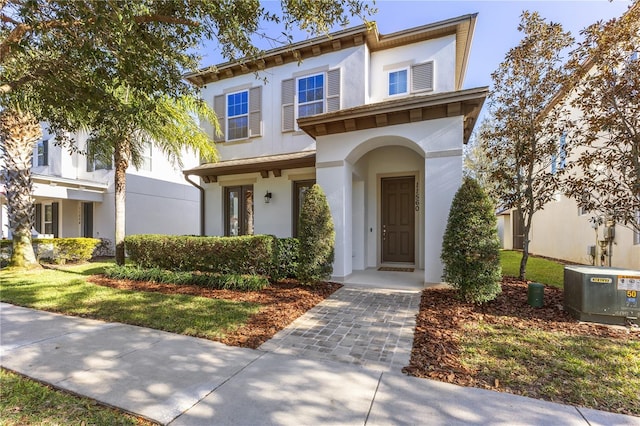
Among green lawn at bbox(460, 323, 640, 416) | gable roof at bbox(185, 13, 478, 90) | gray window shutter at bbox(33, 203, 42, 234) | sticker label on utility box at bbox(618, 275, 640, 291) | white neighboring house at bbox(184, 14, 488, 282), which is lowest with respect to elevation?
green lawn at bbox(460, 323, 640, 416)

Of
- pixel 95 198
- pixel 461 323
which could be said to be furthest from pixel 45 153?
pixel 461 323

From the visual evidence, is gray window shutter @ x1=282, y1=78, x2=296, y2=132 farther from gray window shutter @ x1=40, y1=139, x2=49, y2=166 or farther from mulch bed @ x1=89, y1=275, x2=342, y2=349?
gray window shutter @ x1=40, y1=139, x2=49, y2=166

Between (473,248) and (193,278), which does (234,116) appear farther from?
(473,248)

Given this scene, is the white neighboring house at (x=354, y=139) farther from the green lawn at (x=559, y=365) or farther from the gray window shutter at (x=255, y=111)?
the green lawn at (x=559, y=365)

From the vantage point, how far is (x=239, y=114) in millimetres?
11180

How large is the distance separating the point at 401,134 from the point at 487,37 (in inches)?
187

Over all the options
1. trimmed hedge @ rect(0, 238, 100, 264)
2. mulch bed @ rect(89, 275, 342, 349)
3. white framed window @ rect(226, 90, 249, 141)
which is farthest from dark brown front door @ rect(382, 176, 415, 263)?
trimmed hedge @ rect(0, 238, 100, 264)

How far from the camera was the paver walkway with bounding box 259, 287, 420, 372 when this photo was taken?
365cm

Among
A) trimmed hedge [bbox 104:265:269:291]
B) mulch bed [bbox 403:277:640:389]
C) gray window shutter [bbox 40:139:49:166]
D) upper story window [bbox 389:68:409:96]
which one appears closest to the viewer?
mulch bed [bbox 403:277:640:389]

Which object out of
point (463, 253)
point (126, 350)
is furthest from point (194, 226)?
point (463, 253)

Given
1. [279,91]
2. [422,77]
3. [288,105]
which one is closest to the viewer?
[422,77]

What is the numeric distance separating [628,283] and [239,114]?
1156 centimetres

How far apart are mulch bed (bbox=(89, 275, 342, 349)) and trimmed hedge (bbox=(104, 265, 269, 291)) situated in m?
0.19

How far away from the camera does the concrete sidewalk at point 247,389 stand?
2.50 meters
